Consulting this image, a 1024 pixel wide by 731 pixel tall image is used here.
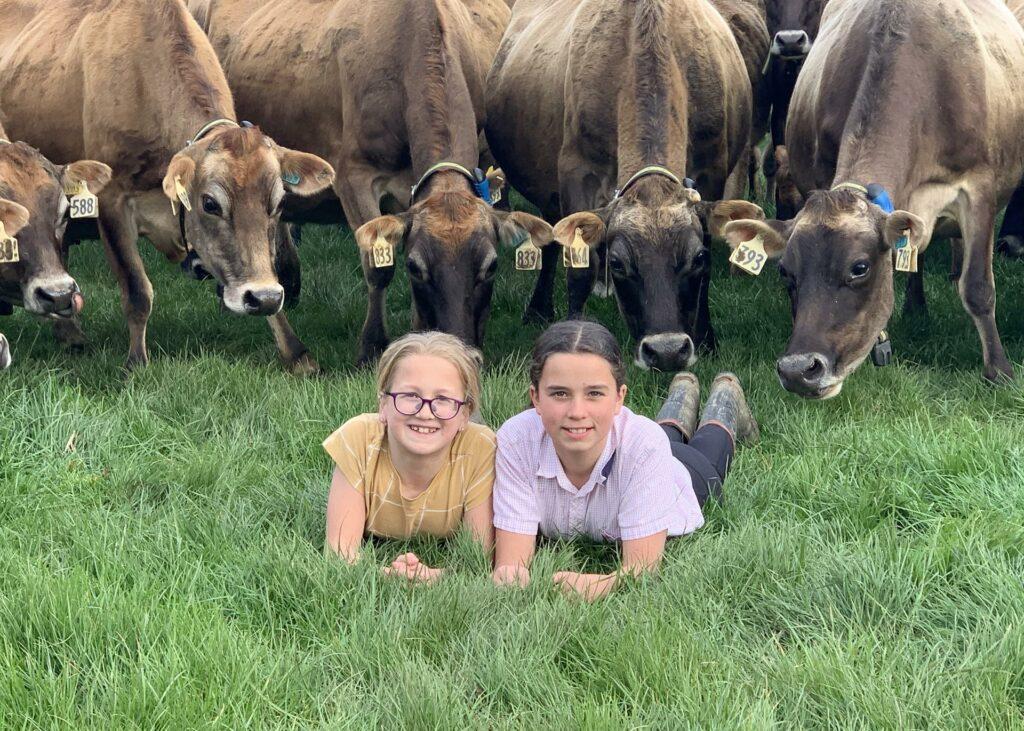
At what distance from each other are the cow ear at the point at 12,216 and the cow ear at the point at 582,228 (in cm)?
294

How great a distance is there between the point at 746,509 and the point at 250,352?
12.7 feet

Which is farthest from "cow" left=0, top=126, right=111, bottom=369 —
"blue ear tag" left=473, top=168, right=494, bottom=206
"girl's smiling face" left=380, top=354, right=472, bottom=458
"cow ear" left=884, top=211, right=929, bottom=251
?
"cow ear" left=884, top=211, right=929, bottom=251

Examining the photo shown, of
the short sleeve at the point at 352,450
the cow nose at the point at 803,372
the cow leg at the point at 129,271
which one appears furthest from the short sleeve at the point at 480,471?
the cow leg at the point at 129,271

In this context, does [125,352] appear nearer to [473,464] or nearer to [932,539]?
[473,464]

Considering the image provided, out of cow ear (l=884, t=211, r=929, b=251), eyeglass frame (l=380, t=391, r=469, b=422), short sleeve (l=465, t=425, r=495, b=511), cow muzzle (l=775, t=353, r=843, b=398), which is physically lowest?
cow muzzle (l=775, t=353, r=843, b=398)

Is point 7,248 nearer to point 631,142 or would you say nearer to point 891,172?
point 631,142

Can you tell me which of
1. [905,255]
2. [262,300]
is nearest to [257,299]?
[262,300]

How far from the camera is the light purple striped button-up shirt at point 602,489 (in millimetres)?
3930

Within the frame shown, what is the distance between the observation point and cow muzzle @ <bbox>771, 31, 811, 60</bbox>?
912cm

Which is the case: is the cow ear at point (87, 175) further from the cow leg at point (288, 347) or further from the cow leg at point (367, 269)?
the cow leg at point (367, 269)

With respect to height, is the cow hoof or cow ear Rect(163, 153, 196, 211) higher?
cow ear Rect(163, 153, 196, 211)

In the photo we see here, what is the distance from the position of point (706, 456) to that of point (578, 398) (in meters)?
1.11

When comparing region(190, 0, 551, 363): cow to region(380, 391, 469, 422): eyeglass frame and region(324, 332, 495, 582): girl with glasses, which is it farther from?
region(380, 391, 469, 422): eyeglass frame

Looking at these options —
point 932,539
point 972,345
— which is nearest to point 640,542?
point 932,539
